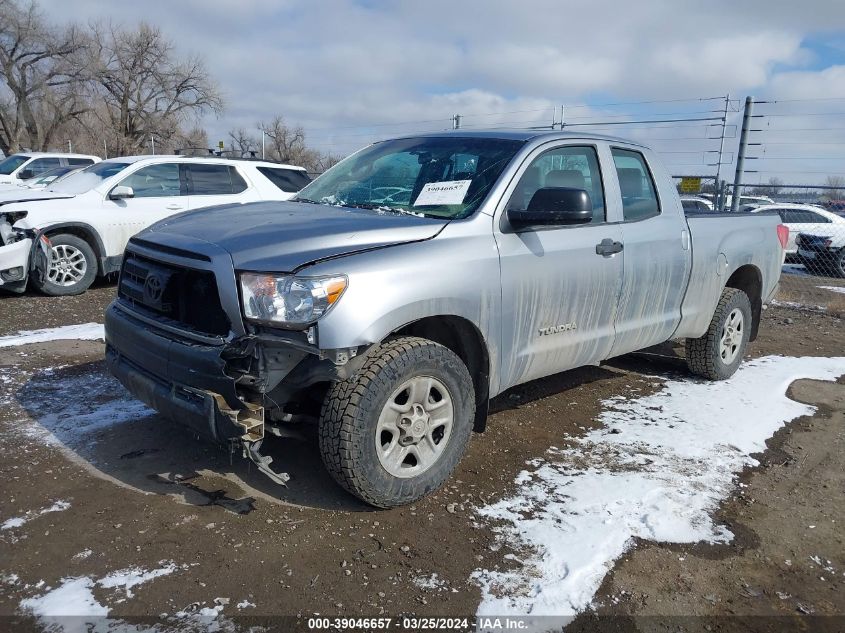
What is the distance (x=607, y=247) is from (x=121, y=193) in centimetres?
671

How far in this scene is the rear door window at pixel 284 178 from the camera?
9.76 metres

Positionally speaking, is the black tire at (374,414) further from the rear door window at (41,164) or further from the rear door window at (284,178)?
the rear door window at (41,164)

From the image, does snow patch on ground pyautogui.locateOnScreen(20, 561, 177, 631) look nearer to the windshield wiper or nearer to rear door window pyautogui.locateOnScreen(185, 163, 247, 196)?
the windshield wiper

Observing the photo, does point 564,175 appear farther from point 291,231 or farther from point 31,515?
point 31,515

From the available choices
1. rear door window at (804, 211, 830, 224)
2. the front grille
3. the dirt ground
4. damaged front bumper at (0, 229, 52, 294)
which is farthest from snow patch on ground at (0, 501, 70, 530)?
rear door window at (804, 211, 830, 224)

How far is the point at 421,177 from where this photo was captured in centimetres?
402

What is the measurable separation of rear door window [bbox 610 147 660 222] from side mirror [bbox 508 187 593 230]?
1.02 m

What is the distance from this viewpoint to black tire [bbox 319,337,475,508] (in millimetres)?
2975

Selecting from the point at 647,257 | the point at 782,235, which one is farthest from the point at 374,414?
the point at 782,235

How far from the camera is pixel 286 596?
261 centimetres

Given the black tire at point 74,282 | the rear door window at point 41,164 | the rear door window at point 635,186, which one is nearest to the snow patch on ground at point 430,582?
the rear door window at point 635,186

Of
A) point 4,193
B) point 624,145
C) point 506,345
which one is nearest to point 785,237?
point 624,145

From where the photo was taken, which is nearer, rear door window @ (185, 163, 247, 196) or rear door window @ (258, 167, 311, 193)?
rear door window @ (185, 163, 247, 196)

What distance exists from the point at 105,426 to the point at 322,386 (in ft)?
5.86
